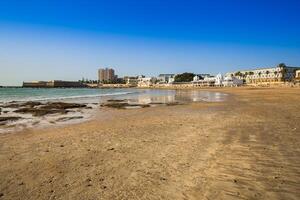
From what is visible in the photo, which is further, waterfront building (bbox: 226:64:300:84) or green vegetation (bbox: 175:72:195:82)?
green vegetation (bbox: 175:72:195:82)

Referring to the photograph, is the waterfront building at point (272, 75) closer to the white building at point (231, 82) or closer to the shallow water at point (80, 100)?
the white building at point (231, 82)

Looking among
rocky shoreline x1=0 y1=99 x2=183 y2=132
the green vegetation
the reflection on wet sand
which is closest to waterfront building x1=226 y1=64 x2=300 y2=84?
the green vegetation

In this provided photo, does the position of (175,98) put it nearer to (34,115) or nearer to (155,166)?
(34,115)

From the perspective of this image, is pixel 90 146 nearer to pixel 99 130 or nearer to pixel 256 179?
pixel 99 130

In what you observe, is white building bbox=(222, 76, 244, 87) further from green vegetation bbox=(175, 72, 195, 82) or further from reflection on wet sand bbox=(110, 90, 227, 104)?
reflection on wet sand bbox=(110, 90, 227, 104)

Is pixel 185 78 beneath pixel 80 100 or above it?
above

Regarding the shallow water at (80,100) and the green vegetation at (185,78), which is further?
the green vegetation at (185,78)

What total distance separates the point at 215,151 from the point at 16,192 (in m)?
5.13

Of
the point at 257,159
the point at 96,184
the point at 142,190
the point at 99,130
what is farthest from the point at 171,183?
the point at 99,130

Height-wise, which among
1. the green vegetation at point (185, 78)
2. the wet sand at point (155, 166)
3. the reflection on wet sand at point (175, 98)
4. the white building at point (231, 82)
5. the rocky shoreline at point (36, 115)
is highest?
the green vegetation at point (185, 78)

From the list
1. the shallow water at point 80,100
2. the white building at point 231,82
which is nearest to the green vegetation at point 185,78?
the white building at point 231,82

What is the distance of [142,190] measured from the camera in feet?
16.7

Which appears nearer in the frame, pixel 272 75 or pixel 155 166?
pixel 155 166

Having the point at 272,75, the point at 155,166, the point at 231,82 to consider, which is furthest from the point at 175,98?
the point at 272,75
